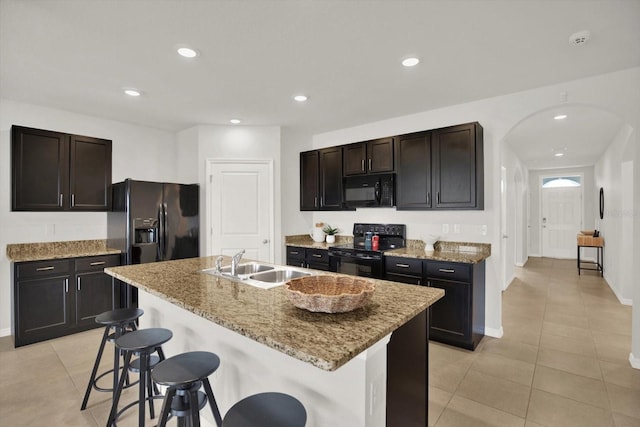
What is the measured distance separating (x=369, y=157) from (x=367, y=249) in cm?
121

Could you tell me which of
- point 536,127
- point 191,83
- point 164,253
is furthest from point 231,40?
point 536,127

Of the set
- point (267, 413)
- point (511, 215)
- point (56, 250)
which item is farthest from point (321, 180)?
point (511, 215)

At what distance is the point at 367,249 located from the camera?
397 cm

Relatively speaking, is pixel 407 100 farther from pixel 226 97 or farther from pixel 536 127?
pixel 536 127

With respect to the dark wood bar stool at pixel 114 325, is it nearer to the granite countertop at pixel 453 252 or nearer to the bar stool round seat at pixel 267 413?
the bar stool round seat at pixel 267 413

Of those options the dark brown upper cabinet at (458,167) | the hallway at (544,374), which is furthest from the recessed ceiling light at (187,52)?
the hallway at (544,374)

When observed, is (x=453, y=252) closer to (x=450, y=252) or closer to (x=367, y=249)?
(x=450, y=252)

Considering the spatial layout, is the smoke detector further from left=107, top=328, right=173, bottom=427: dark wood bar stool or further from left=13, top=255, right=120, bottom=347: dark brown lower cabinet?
left=13, top=255, right=120, bottom=347: dark brown lower cabinet

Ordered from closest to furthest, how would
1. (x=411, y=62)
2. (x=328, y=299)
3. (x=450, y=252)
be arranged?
(x=328, y=299)
(x=411, y=62)
(x=450, y=252)

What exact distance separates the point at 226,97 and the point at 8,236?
287 centimetres

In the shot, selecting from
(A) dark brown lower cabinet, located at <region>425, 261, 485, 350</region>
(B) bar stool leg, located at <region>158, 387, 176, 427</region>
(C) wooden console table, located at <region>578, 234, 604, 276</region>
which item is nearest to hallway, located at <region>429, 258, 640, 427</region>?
(A) dark brown lower cabinet, located at <region>425, 261, 485, 350</region>

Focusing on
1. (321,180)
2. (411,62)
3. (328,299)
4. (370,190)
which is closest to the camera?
(328,299)

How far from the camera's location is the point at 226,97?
3.46m

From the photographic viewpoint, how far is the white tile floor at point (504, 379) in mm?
2189
